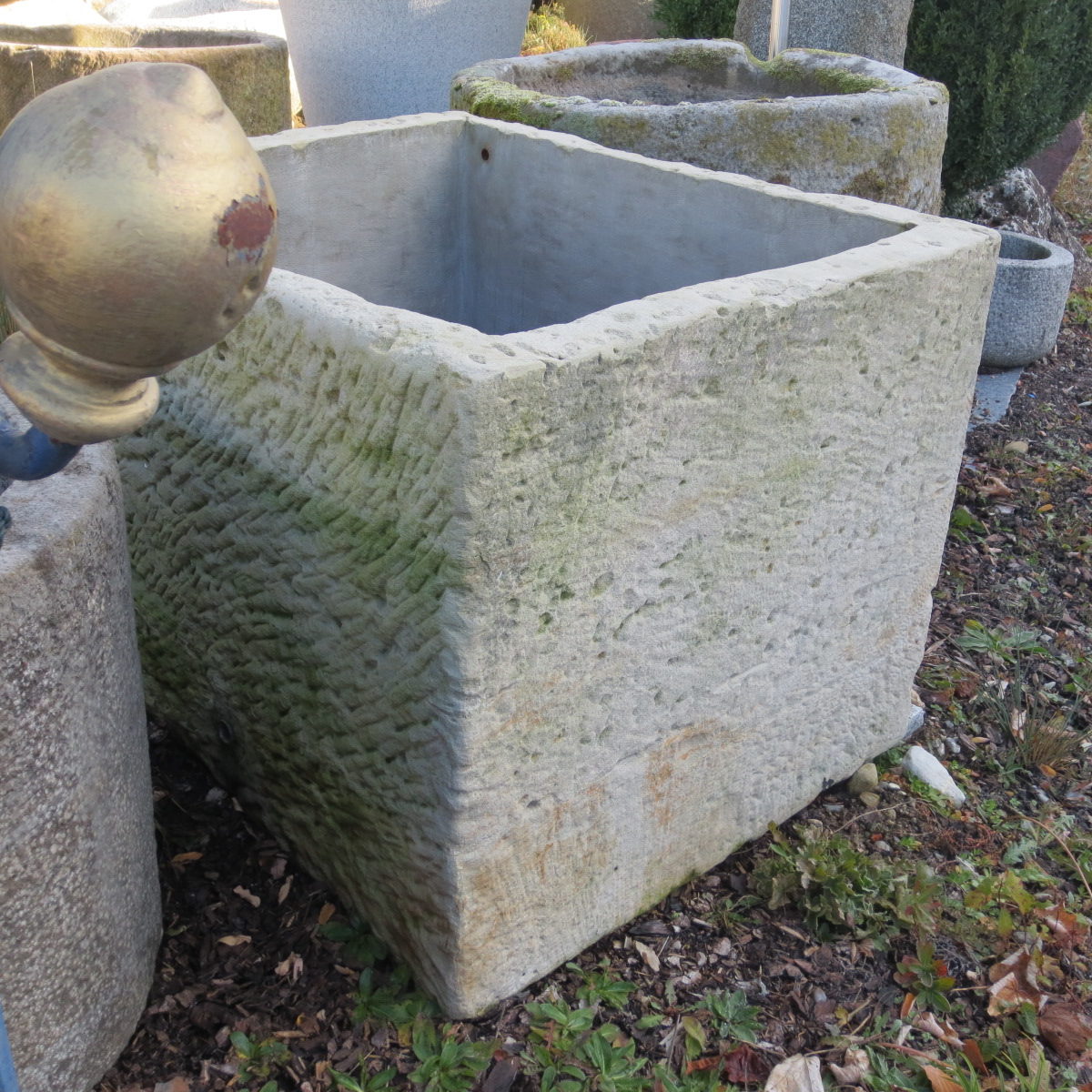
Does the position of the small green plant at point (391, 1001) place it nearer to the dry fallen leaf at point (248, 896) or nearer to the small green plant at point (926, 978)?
the dry fallen leaf at point (248, 896)

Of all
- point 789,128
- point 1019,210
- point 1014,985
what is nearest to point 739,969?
point 1014,985

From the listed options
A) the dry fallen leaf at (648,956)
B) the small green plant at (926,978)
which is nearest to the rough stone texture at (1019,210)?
the small green plant at (926,978)

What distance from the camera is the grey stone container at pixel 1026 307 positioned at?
4.27m

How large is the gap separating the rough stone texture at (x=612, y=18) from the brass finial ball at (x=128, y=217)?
850 centimetres

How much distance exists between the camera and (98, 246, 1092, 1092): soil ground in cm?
172

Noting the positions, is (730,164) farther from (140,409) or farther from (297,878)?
(140,409)

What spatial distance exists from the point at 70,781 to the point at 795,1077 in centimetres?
109

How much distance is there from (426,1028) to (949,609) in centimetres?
188

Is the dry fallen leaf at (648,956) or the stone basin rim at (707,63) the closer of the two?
the dry fallen leaf at (648,956)

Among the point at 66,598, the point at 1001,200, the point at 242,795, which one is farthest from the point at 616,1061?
the point at 1001,200

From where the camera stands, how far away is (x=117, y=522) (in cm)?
151

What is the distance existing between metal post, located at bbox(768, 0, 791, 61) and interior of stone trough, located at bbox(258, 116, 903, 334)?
6.23 ft

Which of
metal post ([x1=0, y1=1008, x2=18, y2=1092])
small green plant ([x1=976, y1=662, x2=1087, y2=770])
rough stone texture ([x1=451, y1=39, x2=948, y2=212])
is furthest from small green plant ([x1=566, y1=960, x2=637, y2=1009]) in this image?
rough stone texture ([x1=451, y1=39, x2=948, y2=212])

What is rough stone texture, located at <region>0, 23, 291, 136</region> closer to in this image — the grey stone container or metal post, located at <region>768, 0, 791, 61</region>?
metal post, located at <region>768, 0, 791, 61</region>
